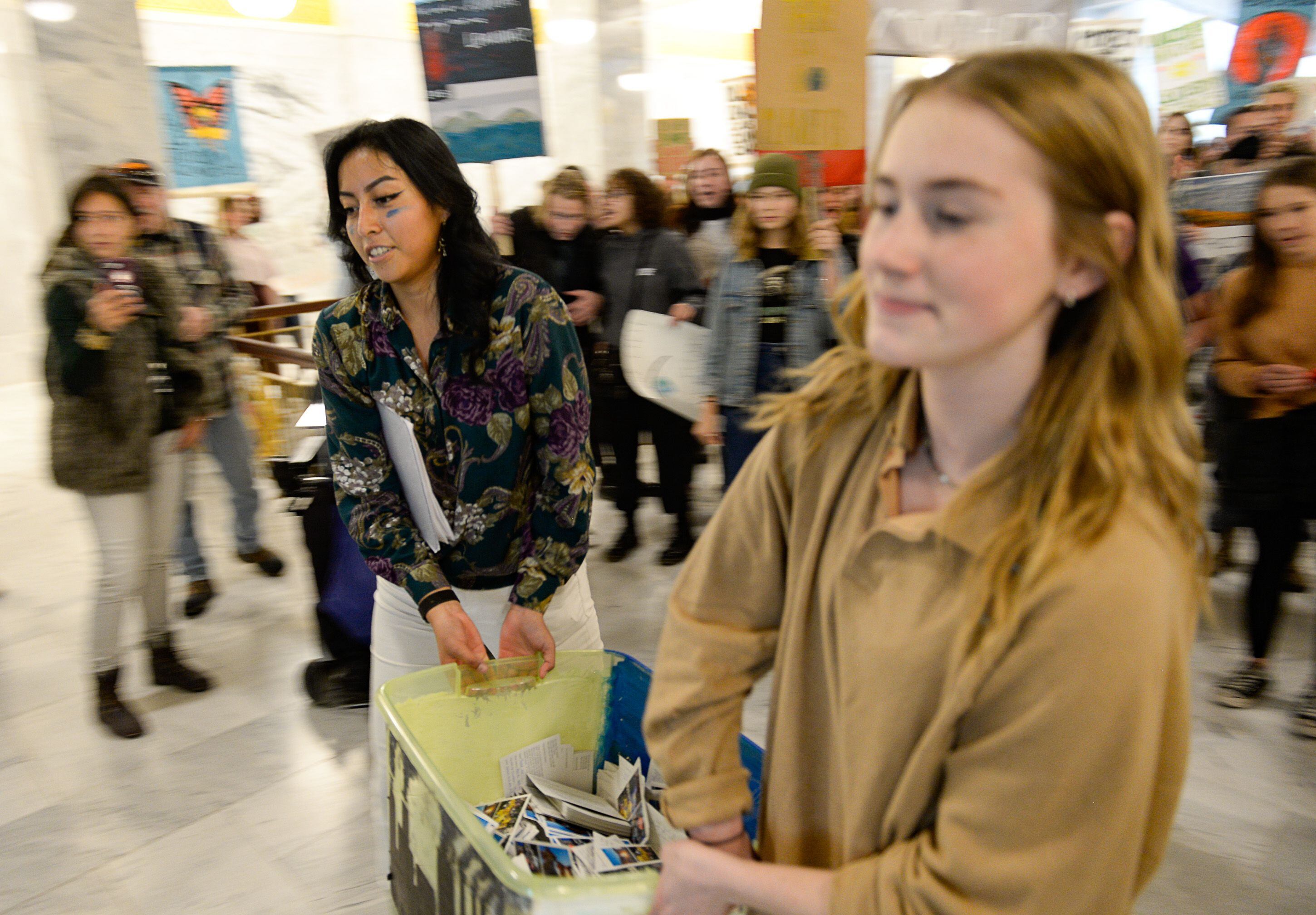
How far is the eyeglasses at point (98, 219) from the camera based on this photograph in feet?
9.55

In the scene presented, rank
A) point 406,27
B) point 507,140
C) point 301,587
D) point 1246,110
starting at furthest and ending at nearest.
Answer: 1. point 406,27
2. point 1246,110
3. point 301,587
4. point 507,140

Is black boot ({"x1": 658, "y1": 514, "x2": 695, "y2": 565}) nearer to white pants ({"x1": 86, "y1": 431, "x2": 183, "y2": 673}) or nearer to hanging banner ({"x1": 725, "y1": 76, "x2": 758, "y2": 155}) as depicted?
white pants ({"x1": 86, "y1": 431, "x2": 183, "y2": 673})

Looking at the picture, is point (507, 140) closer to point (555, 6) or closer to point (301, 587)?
point (301, 587)

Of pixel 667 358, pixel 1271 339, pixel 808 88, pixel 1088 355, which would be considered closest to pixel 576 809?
pixel 1088 355

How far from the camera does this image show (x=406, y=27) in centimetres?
1077

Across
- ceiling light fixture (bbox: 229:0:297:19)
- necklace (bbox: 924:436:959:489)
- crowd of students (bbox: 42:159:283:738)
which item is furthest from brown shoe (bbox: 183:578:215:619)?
ceiling light fixture (bbox: 229:0:297:19)

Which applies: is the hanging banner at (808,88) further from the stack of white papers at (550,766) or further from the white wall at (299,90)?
the white wall at (299,90)

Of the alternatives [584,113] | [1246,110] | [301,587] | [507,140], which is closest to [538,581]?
[507,140]

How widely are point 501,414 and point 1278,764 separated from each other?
8.74 ft

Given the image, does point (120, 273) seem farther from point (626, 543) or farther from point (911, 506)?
point (911, 506)

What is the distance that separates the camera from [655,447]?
464cm

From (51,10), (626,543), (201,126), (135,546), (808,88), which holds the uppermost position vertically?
(51,10)

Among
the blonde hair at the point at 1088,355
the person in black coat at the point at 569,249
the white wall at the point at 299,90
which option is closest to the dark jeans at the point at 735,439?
the person in black coat at the point at 569,249

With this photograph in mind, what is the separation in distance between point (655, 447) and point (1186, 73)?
16.9 feet
